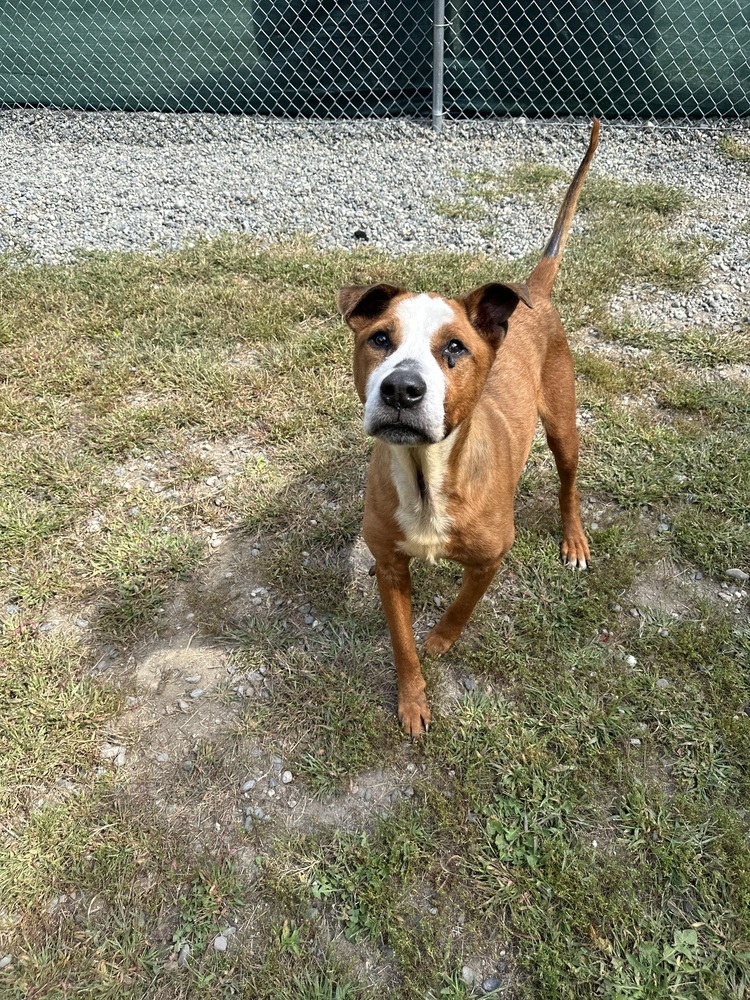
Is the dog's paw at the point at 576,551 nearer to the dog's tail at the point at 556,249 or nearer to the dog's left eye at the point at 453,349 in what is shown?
the dog's tail at the point at 556,249

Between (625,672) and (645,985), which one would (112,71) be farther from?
(645,985)

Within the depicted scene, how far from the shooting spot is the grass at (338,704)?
249cm

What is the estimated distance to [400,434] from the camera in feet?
7.30

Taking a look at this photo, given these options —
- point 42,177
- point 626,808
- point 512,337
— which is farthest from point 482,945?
point 42,177

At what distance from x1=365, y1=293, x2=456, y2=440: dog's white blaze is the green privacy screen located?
7.21 meters

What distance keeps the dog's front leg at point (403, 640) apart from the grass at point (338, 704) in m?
0.10

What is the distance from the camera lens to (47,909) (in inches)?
102

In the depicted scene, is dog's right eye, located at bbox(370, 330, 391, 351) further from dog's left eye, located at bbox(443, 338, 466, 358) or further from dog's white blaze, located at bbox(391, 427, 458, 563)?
dog's white blaze, located at bbox(391, 427, 458, 563)

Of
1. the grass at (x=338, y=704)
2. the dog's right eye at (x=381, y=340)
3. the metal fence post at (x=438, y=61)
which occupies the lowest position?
the grass at (x=338, y=704)

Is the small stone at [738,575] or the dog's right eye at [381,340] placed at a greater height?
the dog's right eye at [381,340]

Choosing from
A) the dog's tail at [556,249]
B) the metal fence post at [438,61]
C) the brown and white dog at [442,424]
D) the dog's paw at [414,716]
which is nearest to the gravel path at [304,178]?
the metal fence post at [438,61]

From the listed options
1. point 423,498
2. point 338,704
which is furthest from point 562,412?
point 338,704

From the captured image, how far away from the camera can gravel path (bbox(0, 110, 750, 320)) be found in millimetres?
6609

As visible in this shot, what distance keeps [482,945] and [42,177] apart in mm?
8766
